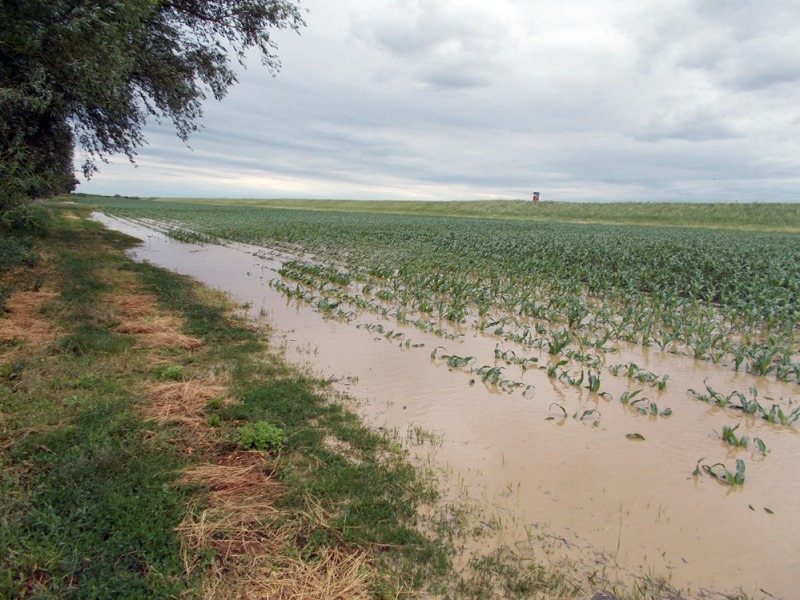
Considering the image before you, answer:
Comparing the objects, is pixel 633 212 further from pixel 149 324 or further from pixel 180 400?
pixel 180 400

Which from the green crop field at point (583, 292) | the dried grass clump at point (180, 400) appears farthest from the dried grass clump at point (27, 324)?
the green crop field at point (583, 292)

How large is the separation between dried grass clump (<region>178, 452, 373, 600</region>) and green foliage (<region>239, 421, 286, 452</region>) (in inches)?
21.1

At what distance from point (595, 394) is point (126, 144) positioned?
1749cm

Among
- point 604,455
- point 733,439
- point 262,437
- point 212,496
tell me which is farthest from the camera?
point 733,439

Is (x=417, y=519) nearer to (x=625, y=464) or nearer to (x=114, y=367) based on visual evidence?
(x=625, y=464)

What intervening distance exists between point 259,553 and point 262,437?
1409 mm

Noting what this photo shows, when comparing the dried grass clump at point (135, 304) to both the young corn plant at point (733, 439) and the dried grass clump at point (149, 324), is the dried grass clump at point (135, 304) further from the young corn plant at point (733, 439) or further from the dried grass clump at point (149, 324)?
the young corn plant at point (733, 439)

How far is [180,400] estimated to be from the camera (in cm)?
514

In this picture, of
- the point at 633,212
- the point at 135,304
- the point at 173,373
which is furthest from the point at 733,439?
the point at 633,212

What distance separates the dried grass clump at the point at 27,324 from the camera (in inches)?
261

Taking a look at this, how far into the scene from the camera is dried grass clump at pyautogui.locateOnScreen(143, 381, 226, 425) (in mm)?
4746

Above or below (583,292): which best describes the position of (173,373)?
above

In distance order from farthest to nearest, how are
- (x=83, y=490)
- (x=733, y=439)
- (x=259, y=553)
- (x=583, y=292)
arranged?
(x=583, y=292), (x=733, y=439), (x=83, y=490), (x=259, y=553)

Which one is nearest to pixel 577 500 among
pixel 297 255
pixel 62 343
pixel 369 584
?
pixel 369 584
